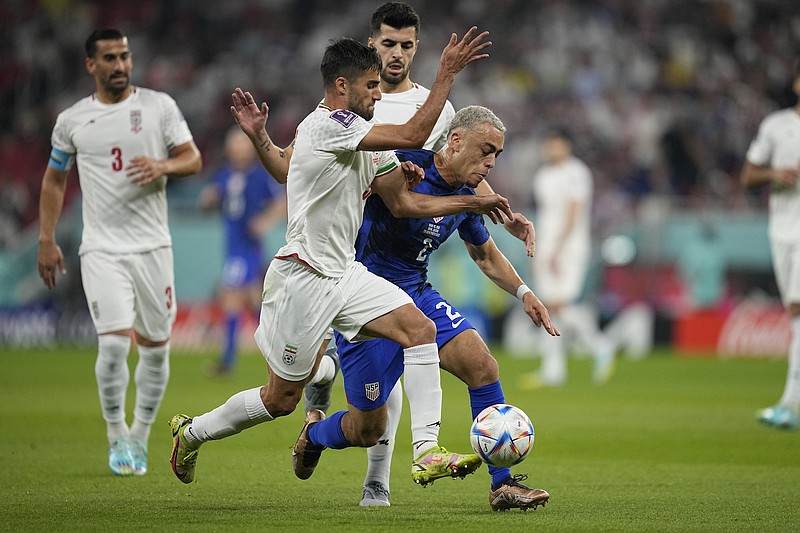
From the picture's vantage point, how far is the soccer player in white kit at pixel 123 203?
7.81 metres

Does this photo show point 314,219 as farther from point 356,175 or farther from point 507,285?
point 507,285

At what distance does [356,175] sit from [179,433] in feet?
5.57

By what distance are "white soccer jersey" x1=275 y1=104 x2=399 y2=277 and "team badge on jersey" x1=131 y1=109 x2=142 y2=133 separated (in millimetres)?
2313

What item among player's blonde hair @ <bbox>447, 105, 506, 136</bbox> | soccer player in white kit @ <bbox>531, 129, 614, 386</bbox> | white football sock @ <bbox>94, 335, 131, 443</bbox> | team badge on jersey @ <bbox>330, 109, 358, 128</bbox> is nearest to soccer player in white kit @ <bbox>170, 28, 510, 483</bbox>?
team badge on jersey @ <bbox>330, 109, 358, 128</bbox>

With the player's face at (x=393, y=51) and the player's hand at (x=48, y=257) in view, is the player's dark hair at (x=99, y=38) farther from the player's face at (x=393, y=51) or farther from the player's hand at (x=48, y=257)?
the player's face at (x=393, y=51)

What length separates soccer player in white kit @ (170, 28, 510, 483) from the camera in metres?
5.84

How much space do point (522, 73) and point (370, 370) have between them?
650 inches

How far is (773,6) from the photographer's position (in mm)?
22250

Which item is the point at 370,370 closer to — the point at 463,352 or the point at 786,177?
the point at 463,352

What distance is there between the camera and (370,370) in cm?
612

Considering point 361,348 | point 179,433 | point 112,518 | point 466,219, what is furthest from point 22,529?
point 466,219

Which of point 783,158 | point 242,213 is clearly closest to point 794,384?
point 783,158

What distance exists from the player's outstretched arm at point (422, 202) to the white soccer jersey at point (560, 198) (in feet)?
28.0

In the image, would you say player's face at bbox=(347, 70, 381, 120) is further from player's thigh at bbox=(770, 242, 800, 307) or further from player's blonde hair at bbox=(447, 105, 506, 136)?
player's thigh at bbox=(770, 242, 800, 307)
